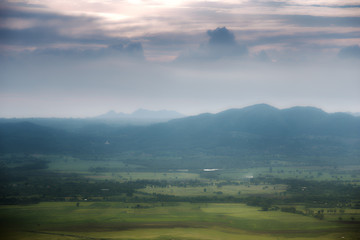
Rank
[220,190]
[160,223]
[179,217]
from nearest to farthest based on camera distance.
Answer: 1. [160,223]
2. [179,217]
3. [220,190]

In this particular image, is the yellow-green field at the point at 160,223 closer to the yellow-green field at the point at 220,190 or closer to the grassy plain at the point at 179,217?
the grassy plain at the point at 179,217

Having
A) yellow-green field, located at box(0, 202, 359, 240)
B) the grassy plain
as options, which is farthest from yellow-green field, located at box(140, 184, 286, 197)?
yellow-green field, located at box(0, 202, 359, 240)

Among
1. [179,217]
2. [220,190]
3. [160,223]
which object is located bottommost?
[160,223]

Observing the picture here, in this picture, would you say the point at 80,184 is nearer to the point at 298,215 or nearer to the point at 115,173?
the point at 115,173

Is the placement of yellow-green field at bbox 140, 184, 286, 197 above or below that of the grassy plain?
above

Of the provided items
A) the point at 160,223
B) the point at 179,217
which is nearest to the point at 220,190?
the point at 179,217

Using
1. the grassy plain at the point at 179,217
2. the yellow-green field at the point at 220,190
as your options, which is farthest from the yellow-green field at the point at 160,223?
the yellow-green field at the point at 220,190

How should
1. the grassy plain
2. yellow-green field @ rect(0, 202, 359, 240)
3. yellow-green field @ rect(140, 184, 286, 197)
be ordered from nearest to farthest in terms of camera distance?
yellow-green field @ rect(0, 202, 359, 240)
the grassy plain
yellow-green field @ rect(140, 184, 286, 197)

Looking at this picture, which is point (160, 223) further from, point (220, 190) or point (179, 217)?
point (220, 190)

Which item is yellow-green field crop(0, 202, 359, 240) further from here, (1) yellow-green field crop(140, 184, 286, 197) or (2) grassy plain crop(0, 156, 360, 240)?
(1) yellow-green field crop(140, 184, 286, 197)
